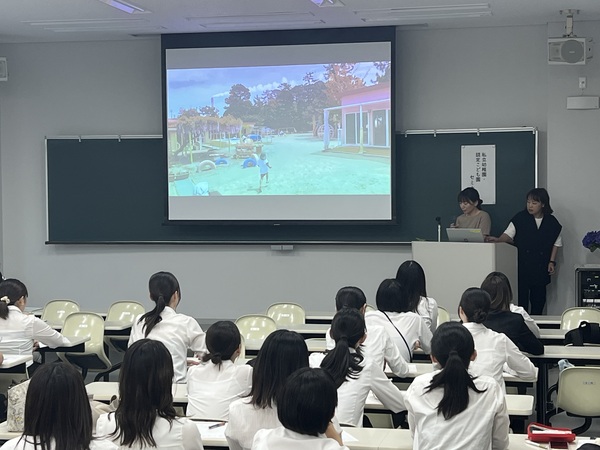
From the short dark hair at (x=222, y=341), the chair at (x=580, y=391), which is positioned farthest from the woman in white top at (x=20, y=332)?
the chair at (x=580, y=391)

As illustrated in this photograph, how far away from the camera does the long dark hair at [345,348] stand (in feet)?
13.2

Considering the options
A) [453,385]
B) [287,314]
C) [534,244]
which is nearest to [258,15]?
[287,314]

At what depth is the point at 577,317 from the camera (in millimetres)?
7027

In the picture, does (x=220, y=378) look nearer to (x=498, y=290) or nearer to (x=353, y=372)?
(x=353, y=372)

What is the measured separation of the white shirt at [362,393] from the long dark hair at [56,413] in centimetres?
176

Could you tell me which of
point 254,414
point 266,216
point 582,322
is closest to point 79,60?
point 266,216

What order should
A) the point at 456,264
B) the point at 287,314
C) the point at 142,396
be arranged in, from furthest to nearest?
the point at 456,264 → the point at 287,314 → the point at 142,396

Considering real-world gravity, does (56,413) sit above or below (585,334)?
above

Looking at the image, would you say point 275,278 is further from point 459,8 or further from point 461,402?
point 461,402

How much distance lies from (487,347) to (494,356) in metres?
0.06

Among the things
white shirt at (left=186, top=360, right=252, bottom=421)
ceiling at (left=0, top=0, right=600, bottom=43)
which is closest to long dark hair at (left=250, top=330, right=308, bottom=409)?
white shirt at (left=186, top=360, right=252, bottom=421)

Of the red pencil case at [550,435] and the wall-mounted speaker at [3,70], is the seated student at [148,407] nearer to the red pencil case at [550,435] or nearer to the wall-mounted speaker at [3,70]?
the red pencil case at [550,435]

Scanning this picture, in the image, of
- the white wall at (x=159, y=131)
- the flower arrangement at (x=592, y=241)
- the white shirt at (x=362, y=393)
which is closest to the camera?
the white shirt at (x=362, y=393)

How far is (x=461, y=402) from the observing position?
3.39 meters
